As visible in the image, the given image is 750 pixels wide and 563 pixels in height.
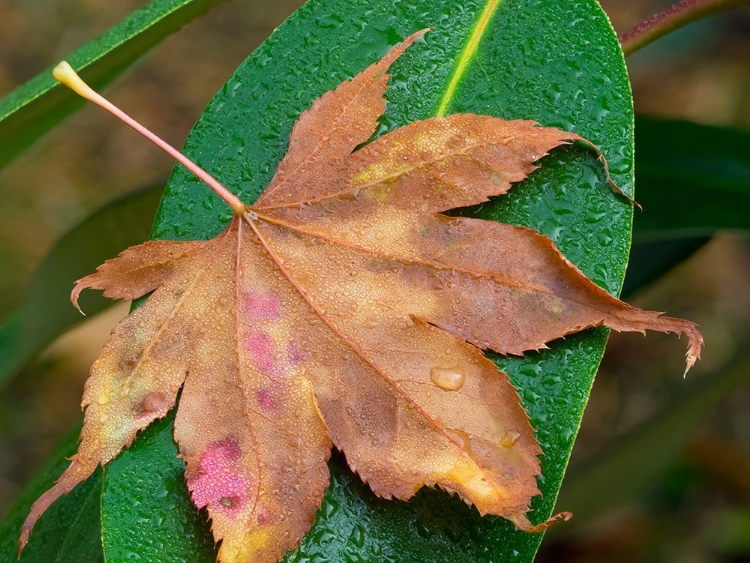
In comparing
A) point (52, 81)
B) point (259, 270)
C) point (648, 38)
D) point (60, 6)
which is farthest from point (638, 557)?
point (60, 6)

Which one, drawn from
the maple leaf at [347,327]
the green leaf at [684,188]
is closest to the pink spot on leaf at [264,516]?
the maple leaf at [347,327]

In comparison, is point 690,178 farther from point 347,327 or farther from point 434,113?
point 347,327

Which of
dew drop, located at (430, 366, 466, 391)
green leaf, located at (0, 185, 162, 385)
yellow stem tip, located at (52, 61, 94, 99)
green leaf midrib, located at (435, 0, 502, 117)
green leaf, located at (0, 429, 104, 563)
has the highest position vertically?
yellow stem tip, located at (52, 61, 94, 99)

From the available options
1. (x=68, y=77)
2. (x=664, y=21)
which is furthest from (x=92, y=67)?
(x=664, y=21)

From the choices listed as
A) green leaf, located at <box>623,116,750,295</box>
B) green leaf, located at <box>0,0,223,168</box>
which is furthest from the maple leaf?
green leaf, located at <box>623,116,750,295</box>

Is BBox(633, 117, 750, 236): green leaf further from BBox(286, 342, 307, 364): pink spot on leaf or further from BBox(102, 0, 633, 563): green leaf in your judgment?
BBox(286, 342, 307, 364): pink spot on leaf

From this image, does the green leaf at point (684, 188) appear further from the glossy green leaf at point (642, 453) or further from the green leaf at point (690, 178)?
the glossy green leaf at point (642, 453)
